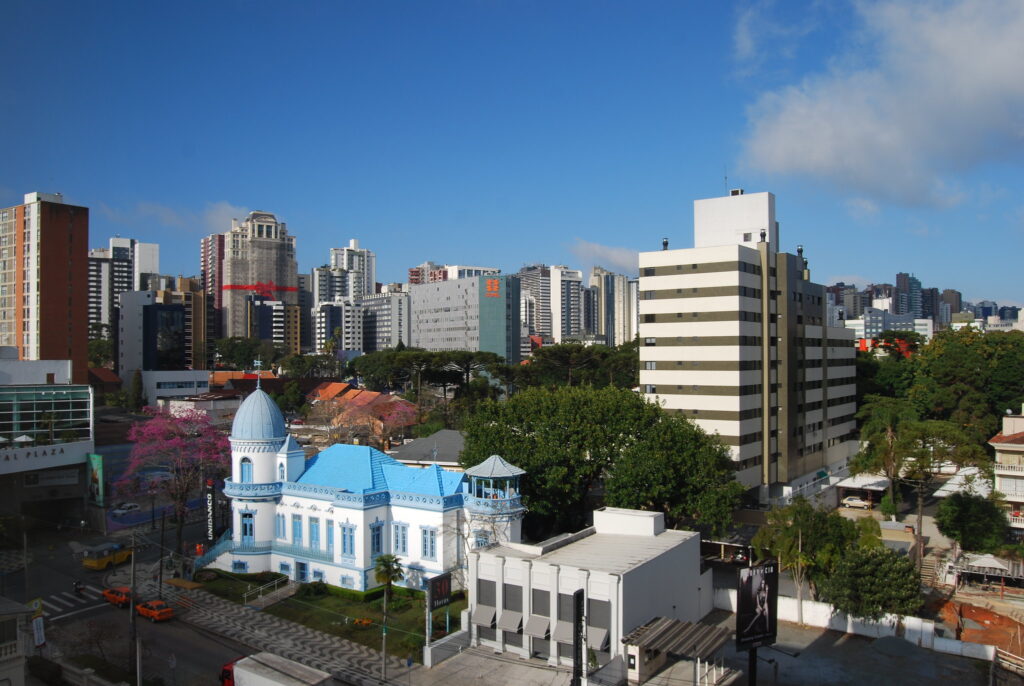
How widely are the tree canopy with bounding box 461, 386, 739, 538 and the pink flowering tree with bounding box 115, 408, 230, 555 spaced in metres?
18.5

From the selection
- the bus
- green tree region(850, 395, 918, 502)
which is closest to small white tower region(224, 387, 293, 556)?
the bus

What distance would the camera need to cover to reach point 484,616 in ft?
Answer: 112

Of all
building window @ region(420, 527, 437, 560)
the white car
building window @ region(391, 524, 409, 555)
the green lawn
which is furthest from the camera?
the white car

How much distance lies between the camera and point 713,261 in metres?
59.8

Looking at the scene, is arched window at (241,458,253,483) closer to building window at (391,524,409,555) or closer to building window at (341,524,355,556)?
building window at (341,524,355,556)

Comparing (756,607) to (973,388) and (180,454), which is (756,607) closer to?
(180,454)

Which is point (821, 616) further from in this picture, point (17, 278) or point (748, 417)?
point (17, 278)

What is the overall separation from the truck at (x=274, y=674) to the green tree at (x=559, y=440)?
71.1ft

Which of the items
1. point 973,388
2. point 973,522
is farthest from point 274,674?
point 973,388

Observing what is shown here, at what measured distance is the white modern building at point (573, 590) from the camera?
31.2 m

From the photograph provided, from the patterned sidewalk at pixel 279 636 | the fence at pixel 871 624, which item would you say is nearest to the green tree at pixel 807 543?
the fence at pixel 871 624

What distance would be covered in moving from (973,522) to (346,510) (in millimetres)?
36957

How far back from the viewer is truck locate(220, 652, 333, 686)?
928 inches

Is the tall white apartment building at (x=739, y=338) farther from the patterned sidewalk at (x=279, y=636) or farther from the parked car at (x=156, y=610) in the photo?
the parked car at (x=156, y=610)
